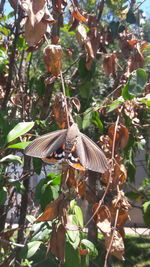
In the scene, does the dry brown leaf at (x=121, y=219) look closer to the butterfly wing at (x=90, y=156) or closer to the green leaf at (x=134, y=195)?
the butterfly wing at (x=90, y=156)

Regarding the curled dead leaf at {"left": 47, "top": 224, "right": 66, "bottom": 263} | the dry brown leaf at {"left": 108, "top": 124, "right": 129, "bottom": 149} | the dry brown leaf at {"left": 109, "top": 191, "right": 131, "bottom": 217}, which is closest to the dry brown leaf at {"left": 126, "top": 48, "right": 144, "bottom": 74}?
the dry brown leaf at {"left": 108, "top": 124, "right": 129, "bottom": 149}

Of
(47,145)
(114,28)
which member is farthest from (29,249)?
(114,28)

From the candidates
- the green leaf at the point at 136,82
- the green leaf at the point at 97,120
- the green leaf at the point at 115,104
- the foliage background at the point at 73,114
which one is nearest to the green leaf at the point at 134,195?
the foliage background at the point at 73,114

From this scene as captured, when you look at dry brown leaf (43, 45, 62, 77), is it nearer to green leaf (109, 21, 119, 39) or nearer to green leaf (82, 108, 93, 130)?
green leaf (82, 108, 93, 130)

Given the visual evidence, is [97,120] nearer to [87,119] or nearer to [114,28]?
[87,119]

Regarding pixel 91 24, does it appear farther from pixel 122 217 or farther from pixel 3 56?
pixel 122 217

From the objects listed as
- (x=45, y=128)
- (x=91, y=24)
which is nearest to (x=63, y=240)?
(x=45, y=128)
